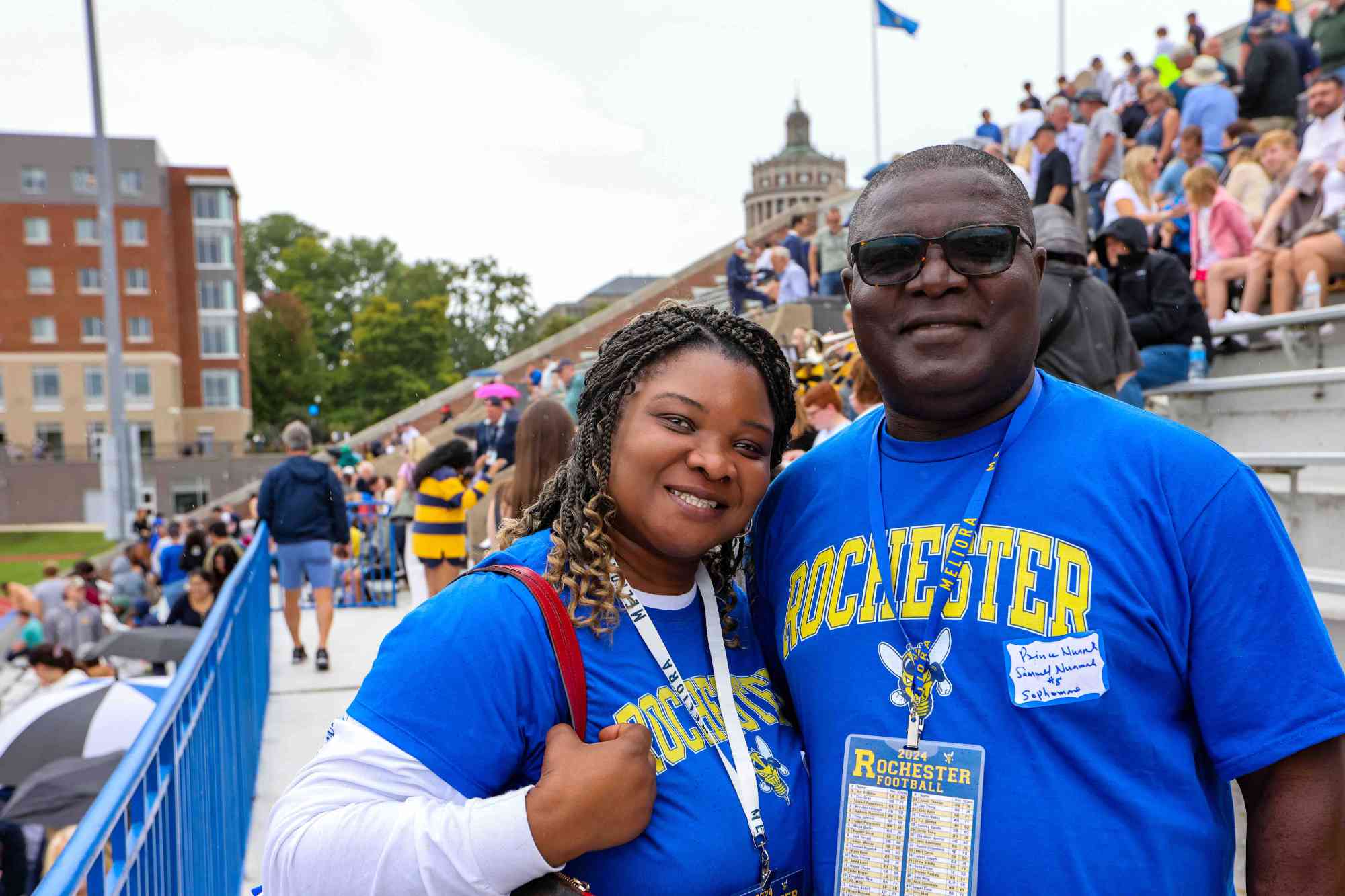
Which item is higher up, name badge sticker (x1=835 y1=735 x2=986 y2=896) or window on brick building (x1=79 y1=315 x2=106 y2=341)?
window on brick building (x1=79 y1=315 x2=106 y2=341)

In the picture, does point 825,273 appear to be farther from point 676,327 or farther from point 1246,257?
point 676,327

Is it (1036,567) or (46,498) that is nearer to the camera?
(1036,567)

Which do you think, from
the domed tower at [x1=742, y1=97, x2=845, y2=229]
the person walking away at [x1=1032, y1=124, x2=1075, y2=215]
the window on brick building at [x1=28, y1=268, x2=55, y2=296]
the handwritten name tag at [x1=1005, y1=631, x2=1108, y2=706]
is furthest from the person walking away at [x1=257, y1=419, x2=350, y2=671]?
the domed tower at [x1=742, y1=97, x2=845, y2=229]

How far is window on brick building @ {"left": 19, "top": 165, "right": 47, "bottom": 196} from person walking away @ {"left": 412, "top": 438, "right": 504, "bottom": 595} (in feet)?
195

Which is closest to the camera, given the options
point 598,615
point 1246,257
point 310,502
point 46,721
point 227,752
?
point 598,615

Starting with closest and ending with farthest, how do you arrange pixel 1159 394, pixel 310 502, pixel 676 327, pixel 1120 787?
pixel 1120 787
pixel 676 327
pixel 1159 394
pixel 310 502

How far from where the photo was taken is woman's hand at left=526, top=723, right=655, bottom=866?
4.71 feet

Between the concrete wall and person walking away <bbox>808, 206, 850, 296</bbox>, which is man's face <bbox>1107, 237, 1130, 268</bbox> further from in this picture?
the concrete wall

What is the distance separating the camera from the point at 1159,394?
673cm

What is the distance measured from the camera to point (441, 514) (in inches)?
298

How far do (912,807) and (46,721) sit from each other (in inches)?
229

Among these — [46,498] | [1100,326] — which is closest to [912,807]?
[1100,326]

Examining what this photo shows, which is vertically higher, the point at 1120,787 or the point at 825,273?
the point at 825,273

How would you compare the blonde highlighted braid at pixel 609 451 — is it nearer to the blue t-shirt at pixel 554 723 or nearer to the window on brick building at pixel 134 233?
the blue t-shirt at pixel 554 723
